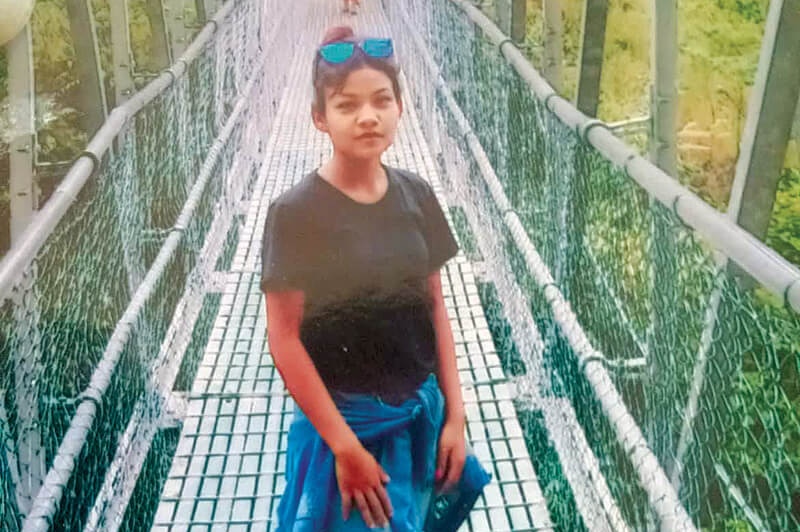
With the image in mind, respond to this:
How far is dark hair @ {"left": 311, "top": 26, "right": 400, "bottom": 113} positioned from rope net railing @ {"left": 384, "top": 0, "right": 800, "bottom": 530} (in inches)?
8.8

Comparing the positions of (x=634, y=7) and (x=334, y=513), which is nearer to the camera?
(x=334, y=513)

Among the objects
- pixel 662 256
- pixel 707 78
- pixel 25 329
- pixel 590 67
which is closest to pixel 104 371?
pixel 25 329

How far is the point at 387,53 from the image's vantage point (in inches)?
30.8

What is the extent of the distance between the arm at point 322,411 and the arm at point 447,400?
0.22 feet

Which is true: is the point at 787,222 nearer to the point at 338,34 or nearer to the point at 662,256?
the point at 662,256

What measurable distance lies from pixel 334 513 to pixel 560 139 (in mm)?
550

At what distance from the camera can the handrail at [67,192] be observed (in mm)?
758

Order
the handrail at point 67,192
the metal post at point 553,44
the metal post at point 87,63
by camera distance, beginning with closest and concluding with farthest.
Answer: the handrail at point 67,192 → the metal post at point 87,63 → the metal post at point 553,44

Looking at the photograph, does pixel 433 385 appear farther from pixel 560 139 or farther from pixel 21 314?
pixel 560 139

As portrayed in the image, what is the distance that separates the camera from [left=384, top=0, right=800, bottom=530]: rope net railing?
2.93 ft

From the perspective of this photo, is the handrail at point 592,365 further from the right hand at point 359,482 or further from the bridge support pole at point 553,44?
the bridge support pole at point 553,44

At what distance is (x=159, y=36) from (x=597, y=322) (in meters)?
0.95

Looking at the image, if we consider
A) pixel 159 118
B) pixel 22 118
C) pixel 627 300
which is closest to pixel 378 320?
pixel 22 118

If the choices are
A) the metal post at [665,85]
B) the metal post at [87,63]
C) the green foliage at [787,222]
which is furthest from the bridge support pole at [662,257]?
the green foliage at [787,222]
